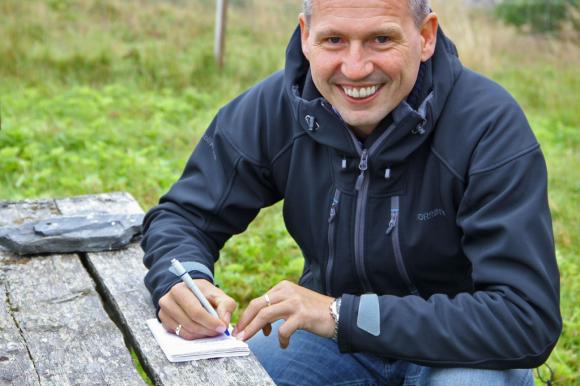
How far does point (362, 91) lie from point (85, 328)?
0.93m

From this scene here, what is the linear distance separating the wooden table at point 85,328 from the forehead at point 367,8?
35.0 inches

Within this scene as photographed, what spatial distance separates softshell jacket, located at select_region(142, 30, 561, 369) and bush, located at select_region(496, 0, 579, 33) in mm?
10152

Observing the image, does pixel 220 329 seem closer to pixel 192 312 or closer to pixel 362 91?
pixel 192 312

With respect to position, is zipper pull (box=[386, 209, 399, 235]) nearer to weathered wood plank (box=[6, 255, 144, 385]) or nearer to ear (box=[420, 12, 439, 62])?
ear (box=[420, 12, 439, 62])

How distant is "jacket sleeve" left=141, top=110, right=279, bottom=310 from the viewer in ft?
8.55

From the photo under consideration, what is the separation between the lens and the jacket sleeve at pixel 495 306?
2137mm

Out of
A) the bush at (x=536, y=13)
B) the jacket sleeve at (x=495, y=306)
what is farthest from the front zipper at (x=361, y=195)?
the bush at (x=536, y=13)

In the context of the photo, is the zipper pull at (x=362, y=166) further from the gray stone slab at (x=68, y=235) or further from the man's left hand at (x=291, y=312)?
the gray stone slab at (x=68, y=235)

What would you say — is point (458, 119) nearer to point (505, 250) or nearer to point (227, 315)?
point (505, 250)

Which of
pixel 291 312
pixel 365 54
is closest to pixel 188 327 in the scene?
pixel 291 312

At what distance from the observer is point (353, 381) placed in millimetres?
2539

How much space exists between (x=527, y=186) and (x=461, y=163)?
7.0 inches

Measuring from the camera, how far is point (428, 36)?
2.40 meters

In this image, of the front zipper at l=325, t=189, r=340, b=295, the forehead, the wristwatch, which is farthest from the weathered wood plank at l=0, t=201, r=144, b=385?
the forehead
